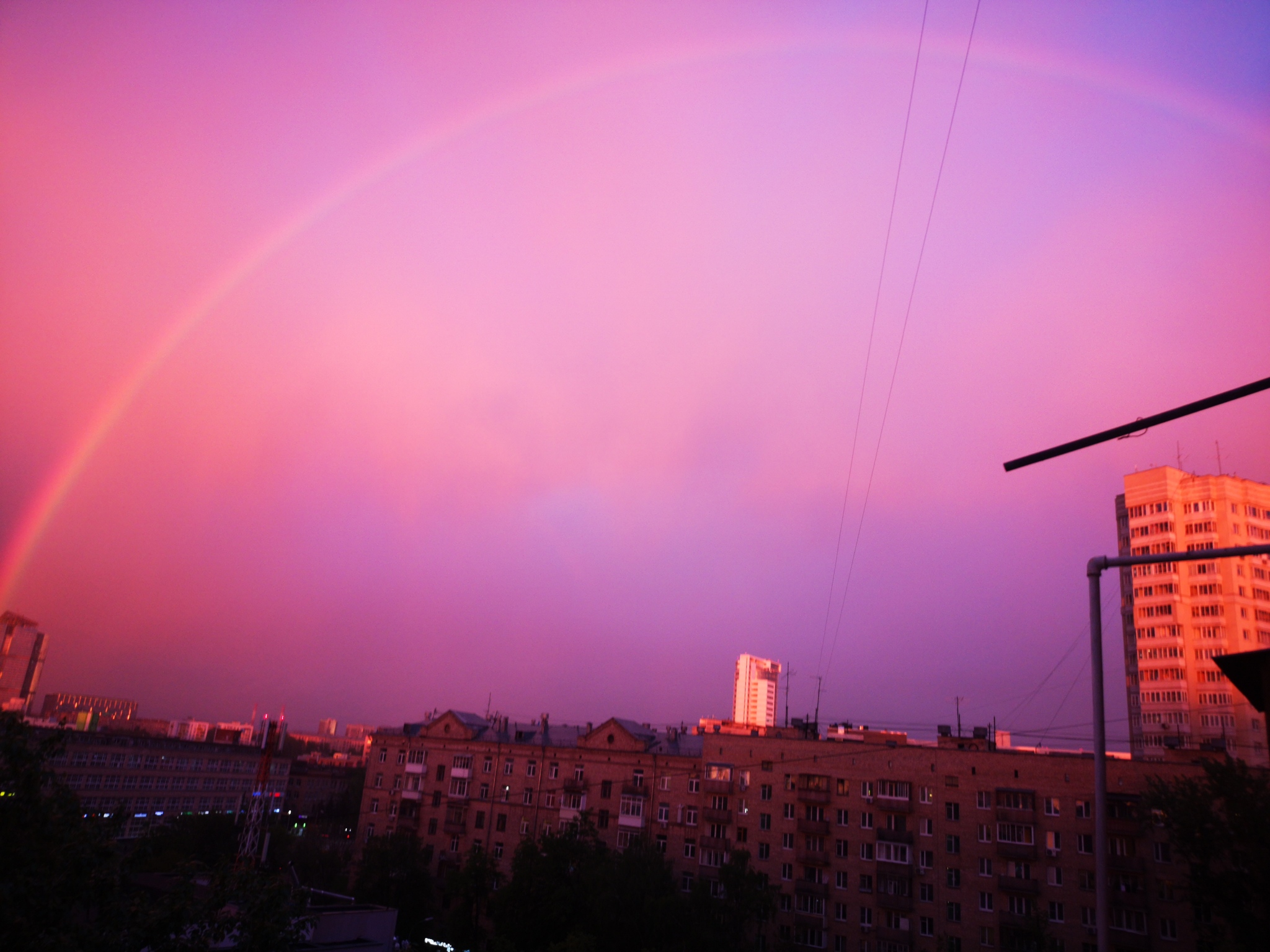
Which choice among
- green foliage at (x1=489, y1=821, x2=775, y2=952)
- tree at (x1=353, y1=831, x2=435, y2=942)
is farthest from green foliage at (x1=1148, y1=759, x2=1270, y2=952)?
tree at (x1=353, y1=831, x2=435, y2=942)

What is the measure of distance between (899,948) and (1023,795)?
32.9 feet

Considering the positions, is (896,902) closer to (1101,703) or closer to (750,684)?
(1101,703)

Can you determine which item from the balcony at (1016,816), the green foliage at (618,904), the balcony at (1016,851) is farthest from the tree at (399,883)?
the balcony at (1016,816)

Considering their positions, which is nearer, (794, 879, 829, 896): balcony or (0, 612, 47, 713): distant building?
(794, 879, 829, 896): balcony

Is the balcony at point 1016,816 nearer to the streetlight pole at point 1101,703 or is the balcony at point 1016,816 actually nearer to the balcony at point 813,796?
the balcony at point 813,796

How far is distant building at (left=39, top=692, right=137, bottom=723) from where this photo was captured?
159 m

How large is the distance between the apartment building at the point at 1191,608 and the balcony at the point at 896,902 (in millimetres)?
41892

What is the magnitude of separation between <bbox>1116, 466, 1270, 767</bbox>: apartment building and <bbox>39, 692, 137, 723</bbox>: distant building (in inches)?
6633

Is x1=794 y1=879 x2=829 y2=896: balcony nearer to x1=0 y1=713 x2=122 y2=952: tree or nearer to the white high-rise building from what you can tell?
x1=0 y1=713 x2=122 y2=952: tree

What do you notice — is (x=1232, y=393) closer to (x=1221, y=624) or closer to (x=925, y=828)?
(x=925, y=828)

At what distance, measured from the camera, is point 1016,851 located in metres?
38.9

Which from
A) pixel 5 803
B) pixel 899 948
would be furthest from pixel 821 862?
pixel 5 803

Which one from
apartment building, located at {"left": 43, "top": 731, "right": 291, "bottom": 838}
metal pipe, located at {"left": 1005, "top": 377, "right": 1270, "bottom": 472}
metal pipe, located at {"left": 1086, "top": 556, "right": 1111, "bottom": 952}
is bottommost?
apartment building, located at {"left": 43, "top": 731, "right": 291, "bottom": 838}

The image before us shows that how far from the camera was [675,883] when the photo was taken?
148 ft
